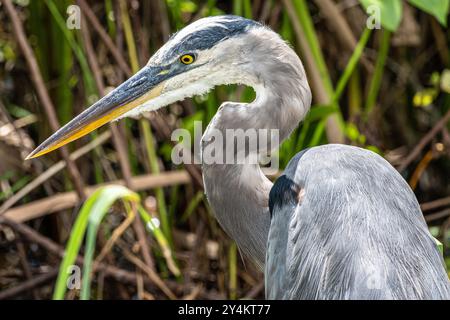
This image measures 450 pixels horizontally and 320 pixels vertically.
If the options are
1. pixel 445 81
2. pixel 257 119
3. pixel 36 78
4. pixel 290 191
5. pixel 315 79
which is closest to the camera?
pixel 290 191

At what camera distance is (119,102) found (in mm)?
1854

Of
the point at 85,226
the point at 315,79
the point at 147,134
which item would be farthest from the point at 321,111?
the point at 85,226

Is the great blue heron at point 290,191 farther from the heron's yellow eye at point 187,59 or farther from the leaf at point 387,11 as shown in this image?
the leaf at point 387,11

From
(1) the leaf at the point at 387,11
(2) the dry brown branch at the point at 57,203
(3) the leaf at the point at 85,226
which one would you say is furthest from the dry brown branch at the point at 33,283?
(1) the leaf at the point at 387,11

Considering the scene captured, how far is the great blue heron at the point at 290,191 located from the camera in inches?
60.2

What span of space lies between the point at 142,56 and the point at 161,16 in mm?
179

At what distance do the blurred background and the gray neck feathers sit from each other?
0.72 meters

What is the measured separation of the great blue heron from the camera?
1.53m

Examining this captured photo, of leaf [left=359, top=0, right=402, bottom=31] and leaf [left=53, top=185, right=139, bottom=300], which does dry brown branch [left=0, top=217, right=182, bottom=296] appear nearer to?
leaf [left=53, top=185, right=139, bottom=300]

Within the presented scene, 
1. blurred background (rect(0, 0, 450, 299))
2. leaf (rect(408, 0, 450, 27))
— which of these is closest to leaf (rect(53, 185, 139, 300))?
blurred background (rect(0, 0, 450, 299))

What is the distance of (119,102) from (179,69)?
0.53 feet

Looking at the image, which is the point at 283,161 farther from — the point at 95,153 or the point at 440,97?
Answer: the point at 440,97

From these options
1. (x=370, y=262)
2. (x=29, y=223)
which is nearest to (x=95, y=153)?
(x=29, y=223)

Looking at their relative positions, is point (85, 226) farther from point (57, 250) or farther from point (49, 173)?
point (49, 173)
